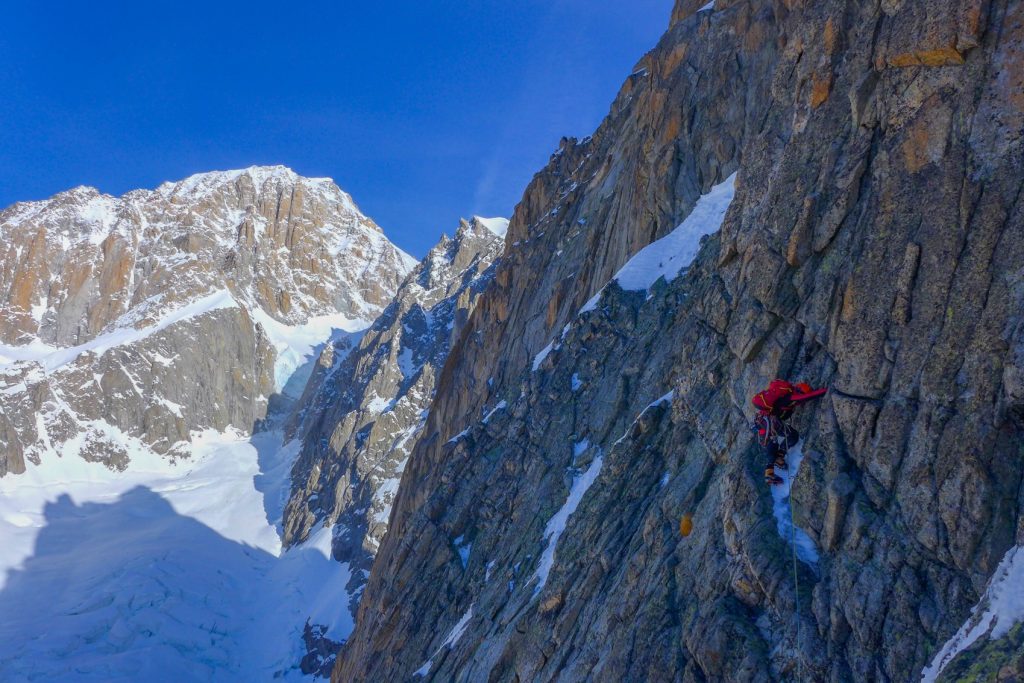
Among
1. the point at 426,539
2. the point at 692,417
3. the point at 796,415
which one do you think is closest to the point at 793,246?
the point at 796,415

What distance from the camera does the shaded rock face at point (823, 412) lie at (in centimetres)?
1216

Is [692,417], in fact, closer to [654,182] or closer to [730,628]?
[730,628]

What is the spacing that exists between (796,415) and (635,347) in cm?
1346

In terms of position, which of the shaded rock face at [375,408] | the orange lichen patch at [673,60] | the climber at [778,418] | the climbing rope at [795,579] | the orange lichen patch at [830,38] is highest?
the shaded rock face at [375,408]

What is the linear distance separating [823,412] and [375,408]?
127214mm

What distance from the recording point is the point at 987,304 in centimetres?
Answer: 1252

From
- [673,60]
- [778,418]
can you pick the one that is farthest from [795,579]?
[673,60]

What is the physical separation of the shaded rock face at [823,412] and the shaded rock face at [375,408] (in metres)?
77.5

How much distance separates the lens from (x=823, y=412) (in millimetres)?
15008

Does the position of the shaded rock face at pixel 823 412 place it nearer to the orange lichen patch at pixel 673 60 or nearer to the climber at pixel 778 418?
the climber at pixel 778 418

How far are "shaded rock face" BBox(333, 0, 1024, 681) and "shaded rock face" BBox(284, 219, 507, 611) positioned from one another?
77.5m

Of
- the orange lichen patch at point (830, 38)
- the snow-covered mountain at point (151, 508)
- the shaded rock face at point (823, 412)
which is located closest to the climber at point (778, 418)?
the shaded rock face at point (823, 412)

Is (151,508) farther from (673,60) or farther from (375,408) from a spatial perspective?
(673,60)

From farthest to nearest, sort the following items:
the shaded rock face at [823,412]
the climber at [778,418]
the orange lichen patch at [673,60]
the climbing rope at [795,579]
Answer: the orange lichen patch at [673,60] < the climber at [778,418] < the climbing rope at [795,579] < the shaded rock face at [823,412]
